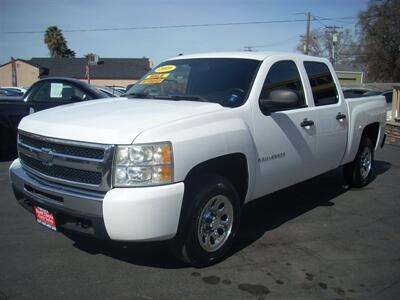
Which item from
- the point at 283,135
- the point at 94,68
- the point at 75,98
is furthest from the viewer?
the point at 94,68

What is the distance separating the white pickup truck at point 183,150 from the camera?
334 centimetres

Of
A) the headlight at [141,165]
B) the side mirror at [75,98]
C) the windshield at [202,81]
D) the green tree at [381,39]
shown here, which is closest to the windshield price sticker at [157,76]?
the windshield at [202,81]

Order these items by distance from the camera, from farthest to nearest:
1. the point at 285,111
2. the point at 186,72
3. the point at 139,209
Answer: the point at 186,72 < the point at 285,111 < the point at 139,209

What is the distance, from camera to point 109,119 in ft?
12.0

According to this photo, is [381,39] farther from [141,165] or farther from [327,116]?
[141,165]

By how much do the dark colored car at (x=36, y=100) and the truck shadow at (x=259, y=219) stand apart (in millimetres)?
4418

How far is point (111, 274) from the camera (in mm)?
3834

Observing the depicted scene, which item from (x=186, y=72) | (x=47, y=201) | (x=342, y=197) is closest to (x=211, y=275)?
(x=47, y=201)

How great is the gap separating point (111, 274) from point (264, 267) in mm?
1366

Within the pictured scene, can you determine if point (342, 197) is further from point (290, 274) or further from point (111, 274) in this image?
point (111, 274)

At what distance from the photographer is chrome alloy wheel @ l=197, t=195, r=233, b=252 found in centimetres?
387

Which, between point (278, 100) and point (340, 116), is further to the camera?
point (340, 116)

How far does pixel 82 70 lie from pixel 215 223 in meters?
63.3

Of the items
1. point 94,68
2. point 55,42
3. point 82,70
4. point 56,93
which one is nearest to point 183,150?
point 56,93
